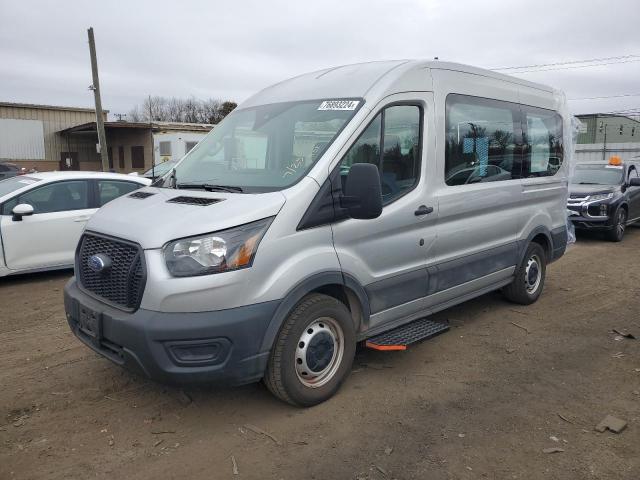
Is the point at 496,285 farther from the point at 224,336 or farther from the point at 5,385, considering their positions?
the point at 5,385

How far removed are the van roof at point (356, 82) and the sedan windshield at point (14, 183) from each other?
405 centimetres

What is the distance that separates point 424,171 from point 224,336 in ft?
6.99

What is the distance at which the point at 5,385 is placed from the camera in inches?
159

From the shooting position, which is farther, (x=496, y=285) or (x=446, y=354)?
(x=496, y=285)

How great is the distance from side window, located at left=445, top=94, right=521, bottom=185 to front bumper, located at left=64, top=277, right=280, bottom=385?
2.27 metres

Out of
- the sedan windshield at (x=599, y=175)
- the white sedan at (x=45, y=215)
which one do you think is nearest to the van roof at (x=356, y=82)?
the white sedan at (x=45, y=215)

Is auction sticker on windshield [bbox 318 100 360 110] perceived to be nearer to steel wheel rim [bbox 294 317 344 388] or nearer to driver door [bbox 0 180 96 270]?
steel wheel rim [bbox 294 317 344 388]

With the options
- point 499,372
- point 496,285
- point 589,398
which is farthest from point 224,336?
point 496,285

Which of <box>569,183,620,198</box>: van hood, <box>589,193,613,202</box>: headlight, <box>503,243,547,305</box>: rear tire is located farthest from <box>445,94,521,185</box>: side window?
<box>569,183,620,198</box>: van hood

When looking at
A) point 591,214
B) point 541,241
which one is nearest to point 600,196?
point 591,214

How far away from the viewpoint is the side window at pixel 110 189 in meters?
7.61

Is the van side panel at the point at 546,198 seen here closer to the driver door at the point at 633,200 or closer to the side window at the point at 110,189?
the side window at the point at 110,189

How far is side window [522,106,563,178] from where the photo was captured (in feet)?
18.9

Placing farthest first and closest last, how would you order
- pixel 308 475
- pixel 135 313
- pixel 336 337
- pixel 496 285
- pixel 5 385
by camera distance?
pixel 496 285, pixel 5 385, pixel 336 337, pixel 135 313, pixel 308 475
